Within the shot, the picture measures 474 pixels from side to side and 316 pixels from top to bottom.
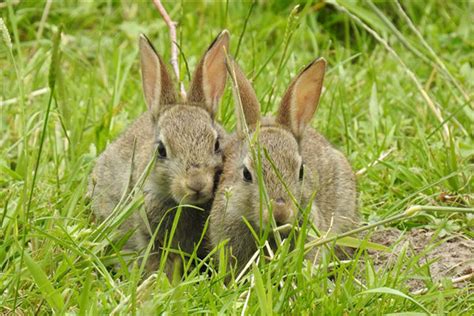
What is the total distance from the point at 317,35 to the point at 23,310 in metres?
4.25

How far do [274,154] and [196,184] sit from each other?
38 cm

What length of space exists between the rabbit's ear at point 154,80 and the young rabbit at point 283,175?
466mm

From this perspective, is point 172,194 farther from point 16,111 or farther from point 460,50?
point 460,50

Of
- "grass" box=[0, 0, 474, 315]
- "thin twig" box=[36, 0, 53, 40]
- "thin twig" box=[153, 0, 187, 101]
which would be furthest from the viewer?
"thin twig" box=[36, 0, 53, 40]

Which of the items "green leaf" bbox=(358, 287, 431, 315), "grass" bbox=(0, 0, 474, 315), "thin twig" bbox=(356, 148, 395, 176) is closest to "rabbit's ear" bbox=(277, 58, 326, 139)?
"grass" bbox=(0, 0, 474, 315)

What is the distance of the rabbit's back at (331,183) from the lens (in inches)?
204

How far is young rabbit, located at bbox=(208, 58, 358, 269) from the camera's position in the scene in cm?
465

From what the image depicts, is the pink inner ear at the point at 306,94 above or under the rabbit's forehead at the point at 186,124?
above

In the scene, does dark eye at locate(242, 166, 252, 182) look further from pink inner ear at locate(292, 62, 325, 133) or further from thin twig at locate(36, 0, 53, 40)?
thin twig at locate(36, 0, 53, 40)

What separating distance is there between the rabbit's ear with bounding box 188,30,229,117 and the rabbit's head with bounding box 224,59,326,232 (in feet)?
0.95

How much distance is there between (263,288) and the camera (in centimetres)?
385

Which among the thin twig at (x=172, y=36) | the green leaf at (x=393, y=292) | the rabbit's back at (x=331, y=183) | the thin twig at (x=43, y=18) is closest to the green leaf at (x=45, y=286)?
the green leaf at (x=393, y=292)

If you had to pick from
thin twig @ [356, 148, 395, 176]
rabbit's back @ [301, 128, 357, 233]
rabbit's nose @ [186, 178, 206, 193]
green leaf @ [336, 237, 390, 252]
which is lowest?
thin twig @ [356, 148, 395, 176]

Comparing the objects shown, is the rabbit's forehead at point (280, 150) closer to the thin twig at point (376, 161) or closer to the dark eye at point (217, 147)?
the dark eye at point (217, 147)
